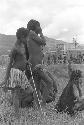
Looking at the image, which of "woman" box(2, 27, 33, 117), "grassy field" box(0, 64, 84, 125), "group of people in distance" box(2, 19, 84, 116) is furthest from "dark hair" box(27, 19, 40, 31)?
"grassy field" box(0, 64, 84, 125)

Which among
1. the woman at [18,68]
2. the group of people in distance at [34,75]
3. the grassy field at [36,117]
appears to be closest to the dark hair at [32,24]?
the group of people in distance at [34,75]

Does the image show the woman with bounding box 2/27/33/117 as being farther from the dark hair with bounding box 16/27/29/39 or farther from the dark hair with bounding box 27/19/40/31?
the dark hair with bounding box 27/19/40/31

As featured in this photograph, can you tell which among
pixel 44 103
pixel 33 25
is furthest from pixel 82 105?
pixel 33 25

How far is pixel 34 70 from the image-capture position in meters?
7.10

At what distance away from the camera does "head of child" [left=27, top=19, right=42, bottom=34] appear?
7.30 meters

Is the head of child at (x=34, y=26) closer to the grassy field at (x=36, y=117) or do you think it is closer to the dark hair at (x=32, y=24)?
the dark hair at (x=32, y=24)

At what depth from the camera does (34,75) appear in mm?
7258

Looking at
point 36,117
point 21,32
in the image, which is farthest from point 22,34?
point 36,117

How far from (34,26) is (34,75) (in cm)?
96

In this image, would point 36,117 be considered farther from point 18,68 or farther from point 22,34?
point 22,34

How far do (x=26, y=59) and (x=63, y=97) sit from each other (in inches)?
39.8

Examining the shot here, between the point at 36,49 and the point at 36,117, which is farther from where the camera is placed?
the point at 36,49

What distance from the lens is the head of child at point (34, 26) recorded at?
287 inches

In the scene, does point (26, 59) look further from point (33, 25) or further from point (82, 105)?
point (82, 105)
